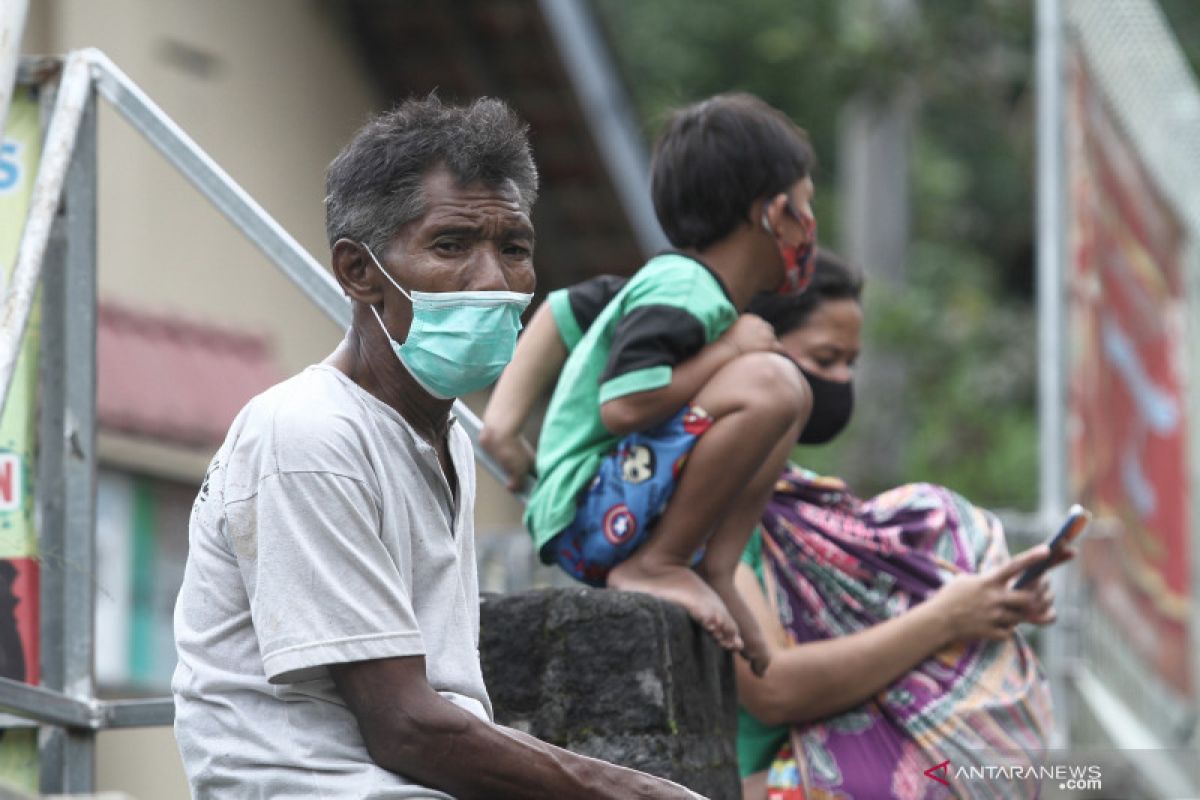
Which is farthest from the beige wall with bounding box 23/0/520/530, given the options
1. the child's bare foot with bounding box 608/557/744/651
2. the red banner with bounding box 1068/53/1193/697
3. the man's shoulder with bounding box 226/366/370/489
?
the man's shoulder with bounding box 226/366/370/489

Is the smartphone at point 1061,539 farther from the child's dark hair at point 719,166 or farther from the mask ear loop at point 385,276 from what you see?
the mask ear loop at point 385,276

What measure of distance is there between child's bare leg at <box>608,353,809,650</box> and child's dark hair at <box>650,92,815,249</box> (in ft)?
1.19

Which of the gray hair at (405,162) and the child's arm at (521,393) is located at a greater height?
the gray hair at (405,162)

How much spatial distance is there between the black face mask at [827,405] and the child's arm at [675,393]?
0.49m

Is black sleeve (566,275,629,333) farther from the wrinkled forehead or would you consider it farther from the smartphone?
the wrinkled forehead

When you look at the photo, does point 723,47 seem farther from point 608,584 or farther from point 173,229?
Result: point 608,584

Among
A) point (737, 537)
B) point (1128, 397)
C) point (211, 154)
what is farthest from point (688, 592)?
point (211, 154)

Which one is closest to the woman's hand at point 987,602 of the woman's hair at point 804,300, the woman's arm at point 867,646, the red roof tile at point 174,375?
the woman's arm at point 867,646

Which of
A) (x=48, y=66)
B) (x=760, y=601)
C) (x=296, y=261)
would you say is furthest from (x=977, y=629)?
(x=48, y=66)

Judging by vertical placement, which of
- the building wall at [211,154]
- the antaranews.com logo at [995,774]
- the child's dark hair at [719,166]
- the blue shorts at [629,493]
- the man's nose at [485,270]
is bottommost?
the antaranews.com logo at [995,774]

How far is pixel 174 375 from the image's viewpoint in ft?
29.6

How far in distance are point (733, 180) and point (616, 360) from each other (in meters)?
0.48

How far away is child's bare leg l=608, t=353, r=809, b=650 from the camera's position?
3422 millimetres

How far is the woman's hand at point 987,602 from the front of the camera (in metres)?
3.77
